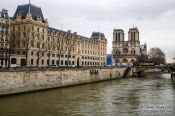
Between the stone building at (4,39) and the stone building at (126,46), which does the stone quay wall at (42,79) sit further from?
the stone building at (126,46)

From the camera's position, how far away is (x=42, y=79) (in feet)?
181

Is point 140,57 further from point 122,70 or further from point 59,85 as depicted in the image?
point 59,85

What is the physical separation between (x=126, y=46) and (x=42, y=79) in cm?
12763

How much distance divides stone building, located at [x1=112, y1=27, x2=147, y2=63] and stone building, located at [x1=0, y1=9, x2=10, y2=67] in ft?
327

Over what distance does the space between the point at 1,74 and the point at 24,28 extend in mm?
35145

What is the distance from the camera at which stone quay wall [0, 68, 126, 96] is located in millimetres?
46053

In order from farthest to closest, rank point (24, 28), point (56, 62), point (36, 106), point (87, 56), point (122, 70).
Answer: point (87, 56)
point (122, 70)
point (56, 62)
point (24, 28)
point (36, 106)

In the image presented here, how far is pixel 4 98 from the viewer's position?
42188 millimetres

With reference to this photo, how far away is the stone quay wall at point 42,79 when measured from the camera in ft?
151

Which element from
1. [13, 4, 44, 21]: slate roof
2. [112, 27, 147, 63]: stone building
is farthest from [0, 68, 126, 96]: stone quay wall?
[112, 27, 147, 63]: stone building

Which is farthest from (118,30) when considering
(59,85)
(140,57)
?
(59,85)

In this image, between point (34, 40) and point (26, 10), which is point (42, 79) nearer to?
point (34, 40)

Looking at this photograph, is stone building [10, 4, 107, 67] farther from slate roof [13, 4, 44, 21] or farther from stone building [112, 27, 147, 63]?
stone building [112, 27, 147, 63]

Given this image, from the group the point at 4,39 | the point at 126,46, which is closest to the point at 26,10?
the point at 4,39
